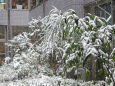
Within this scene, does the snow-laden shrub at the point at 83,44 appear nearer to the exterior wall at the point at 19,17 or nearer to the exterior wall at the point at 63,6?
the exterior wall at the point at 63,6

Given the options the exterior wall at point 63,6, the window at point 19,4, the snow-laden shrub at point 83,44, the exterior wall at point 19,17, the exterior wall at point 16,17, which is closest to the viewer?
the snow-laden shrub at point 83,44

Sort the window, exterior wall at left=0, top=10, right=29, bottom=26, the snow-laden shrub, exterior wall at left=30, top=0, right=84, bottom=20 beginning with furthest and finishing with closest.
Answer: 1. the window
2. exterior wall at left=0, top=10, right=29, bottom=26
3. exterior wall at left=30, top=0, right=84, bottom=20
4. the snow-laden shrub

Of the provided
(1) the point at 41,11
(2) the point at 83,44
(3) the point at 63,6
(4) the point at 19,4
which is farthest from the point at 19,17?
(2) the point at 83,44

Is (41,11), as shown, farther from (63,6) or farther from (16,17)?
(16,17)

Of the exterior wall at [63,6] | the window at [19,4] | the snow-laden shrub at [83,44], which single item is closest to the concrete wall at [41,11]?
the exterior wall at [63,6]

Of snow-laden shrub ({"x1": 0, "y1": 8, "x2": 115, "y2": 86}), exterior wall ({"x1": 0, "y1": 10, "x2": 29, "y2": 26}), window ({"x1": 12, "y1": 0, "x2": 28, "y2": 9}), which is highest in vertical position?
window ({"x1": 12, "y1": 0, "x2": 28, "y2": 9})

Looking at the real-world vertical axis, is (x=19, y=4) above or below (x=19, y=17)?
above

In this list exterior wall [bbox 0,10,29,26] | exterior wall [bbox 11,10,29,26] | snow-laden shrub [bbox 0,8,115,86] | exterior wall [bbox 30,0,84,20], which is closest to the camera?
snow-laden shrub [bbox 0,8,115,86]

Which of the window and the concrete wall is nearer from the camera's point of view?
the concrete wall

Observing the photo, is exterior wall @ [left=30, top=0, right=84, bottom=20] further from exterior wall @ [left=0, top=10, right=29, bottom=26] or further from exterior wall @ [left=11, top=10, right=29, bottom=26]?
exterior wall @ [left=11, top=10, right=29, bottom=26]

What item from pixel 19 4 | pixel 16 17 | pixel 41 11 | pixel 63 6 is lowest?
pixel 63 6

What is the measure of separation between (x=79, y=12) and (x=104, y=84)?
9.66ft

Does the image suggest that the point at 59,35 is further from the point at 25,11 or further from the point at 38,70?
the point at 25,11

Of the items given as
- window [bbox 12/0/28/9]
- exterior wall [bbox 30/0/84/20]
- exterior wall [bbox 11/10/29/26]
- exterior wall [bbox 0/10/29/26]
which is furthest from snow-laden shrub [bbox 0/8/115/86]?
window [bbox 12/0/28/9]
